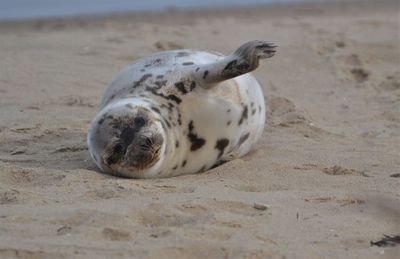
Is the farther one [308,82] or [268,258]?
[308,82]

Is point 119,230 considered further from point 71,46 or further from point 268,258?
point 71,46

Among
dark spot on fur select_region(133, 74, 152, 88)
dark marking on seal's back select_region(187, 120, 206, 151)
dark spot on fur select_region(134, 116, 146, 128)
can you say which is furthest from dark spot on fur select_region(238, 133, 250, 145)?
dark spot on fur select_region(134, 116, 146, 128)

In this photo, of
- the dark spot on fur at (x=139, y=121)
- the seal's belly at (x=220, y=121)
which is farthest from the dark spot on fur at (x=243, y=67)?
the dark spot on fur at (x=139, y=121)

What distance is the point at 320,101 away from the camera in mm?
6504

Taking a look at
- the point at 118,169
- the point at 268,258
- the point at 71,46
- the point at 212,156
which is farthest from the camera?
the point at 71,46

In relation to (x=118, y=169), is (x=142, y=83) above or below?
above

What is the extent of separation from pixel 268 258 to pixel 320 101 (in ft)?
11.8

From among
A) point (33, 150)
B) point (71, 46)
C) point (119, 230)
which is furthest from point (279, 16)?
point (119, 230)

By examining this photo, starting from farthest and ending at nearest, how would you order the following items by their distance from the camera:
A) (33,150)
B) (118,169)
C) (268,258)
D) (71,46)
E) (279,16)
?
(279,16) < (71,46) < (33,150) < (118,169) < (268,258)

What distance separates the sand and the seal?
0.34 ft

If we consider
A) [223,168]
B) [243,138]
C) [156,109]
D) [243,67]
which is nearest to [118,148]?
[156,109]

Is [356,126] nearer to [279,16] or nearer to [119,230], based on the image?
[119,230]

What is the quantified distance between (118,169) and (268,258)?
4.21ft

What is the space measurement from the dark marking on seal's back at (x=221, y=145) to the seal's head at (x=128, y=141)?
1.36 ft
